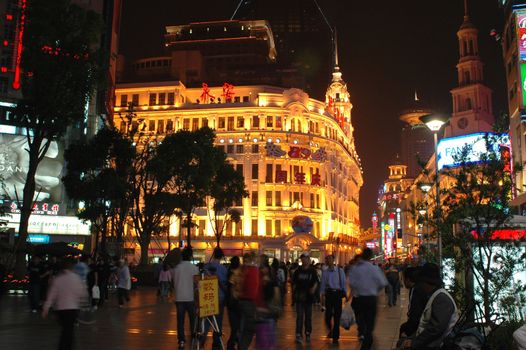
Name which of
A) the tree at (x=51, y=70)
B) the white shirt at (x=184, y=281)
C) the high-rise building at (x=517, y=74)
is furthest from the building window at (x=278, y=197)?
the white shirt at (x=184, y=281)

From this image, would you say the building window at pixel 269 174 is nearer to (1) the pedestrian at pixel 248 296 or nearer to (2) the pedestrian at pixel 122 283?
(2) the pedestrian at pixel 122 283

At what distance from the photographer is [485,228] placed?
10.8m

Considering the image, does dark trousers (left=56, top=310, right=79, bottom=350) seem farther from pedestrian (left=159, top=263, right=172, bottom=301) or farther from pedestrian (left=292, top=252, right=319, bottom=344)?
pedestrian (left=159, top=263, right=172, bottom=301)

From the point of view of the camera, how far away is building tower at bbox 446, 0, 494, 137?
2992 inches

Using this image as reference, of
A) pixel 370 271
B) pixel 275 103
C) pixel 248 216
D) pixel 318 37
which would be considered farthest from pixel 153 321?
pixel 318 37

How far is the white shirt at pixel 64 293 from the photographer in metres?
7.67

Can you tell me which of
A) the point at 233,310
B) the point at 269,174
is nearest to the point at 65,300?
the point at 233,310

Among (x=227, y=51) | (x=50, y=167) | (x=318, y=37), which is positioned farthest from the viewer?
(x=318, y=37)

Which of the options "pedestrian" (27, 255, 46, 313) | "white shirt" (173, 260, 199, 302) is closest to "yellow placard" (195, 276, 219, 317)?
"white shirt" (173, 260, 199, 302)

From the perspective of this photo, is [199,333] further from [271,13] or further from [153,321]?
[271,13]

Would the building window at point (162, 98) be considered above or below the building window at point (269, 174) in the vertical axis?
above

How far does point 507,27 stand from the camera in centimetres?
4156

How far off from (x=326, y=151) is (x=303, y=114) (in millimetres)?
6329

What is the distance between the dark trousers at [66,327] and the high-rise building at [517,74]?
29.8 metres
